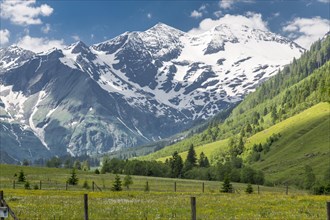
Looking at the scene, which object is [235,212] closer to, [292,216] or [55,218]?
[292,216]

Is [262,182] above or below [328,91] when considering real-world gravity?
below

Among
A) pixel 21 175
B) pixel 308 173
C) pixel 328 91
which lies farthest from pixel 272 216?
pixel 308 173

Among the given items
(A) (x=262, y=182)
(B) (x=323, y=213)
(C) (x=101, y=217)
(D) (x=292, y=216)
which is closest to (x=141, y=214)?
(C) (x=101, y=217)

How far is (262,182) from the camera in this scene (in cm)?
19450

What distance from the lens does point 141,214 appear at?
3525 centimetres

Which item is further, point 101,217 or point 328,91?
point 328,91

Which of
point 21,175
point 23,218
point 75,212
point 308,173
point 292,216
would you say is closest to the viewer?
point 23,218

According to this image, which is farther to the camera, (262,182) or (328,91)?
(262,182)

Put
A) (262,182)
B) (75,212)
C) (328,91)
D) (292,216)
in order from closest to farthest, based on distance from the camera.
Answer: (292,216) < (75,212) < (328,91) < (262,182)

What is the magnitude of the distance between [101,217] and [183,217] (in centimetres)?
613

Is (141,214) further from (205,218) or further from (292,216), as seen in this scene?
(292,216)

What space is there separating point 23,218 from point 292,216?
20.0 m

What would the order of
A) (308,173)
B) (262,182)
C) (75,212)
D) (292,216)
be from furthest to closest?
(262,182), (308,173), (75,212), (292,216)

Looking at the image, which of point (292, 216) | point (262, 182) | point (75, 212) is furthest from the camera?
point (262, 182)
